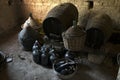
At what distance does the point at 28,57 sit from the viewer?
10.1ft

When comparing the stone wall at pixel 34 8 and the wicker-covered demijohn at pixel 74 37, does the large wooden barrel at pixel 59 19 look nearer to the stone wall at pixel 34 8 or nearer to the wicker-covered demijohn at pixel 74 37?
the wicker-covered demijohn at pixel 74 37

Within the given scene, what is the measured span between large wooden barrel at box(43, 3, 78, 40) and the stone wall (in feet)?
1.45

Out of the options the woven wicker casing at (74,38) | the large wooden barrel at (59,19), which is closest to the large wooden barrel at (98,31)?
the woven wicker casing at (74,38)

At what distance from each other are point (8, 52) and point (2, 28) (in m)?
0.73

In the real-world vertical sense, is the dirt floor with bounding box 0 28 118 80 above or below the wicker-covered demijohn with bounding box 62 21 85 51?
below

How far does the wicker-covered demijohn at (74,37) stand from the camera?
2.77m

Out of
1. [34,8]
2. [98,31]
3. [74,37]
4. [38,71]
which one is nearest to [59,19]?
[74,37]

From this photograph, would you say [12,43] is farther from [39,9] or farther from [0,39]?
[39,9]

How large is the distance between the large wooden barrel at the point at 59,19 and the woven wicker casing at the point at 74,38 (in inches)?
9.4

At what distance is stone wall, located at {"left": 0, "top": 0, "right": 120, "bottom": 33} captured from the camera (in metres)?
3.32

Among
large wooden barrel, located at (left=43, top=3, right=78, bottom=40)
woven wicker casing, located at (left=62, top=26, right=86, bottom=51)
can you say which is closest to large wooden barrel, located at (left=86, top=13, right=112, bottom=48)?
woven wicker casing, located at (left=62, top=26, right=86, bottom=51)

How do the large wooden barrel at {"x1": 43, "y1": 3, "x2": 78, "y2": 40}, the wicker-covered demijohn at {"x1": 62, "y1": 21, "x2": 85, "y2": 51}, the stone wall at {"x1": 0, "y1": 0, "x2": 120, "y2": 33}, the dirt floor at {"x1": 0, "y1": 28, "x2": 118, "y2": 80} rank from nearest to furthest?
the dirt floor at {"x1": 0, "y1": 28, "x2": 118, "y2": 80}
the wicker-covered demijohn at {"x1": 62, "y1": 21, "x2": 85, "y2": 51}
the large wooden barrel at {"x1": 43, "y1": 3, "x2": 78, "y2": 40}
the stone wall at {"x1": 0, "y1": 0, "x2": 120, "y2": 33}

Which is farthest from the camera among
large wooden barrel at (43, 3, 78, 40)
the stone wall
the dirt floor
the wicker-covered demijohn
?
the stone wall

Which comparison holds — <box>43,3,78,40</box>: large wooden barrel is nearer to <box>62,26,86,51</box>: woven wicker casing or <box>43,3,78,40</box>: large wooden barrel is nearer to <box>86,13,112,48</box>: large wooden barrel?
<box>62,26,86,51</box>: woven wicker casing
